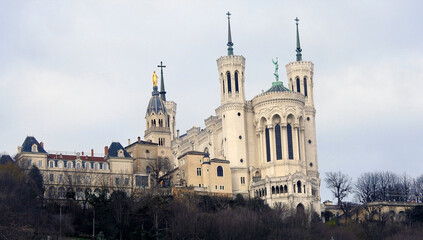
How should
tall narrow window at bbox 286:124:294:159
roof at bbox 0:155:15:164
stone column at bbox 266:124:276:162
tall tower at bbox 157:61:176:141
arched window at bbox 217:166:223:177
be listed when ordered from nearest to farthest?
1. roof at bbox 0:155:15:164
2. arched window at bbox 217:166:223:177
3. tall narrow window at bbox 286:124:294:159
4. stone column at bbox 266:124:276:162
5. tall tower at bbox 157:61:176:141

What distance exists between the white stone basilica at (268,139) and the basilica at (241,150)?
114 millimetres

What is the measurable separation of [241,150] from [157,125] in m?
15.9

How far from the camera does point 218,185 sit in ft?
336

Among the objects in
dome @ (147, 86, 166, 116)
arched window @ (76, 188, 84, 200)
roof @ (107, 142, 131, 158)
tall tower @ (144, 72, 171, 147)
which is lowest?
arched window @ (76, 188, 84, 200)

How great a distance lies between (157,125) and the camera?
11769cm

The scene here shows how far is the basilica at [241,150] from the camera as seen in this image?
9900 cm

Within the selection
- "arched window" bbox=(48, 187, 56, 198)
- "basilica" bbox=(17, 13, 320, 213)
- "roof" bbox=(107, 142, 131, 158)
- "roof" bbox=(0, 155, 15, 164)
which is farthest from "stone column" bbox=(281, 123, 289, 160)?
"roof" bbox=(0, 155, 15, 164)

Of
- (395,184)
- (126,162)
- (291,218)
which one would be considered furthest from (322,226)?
(395,184)

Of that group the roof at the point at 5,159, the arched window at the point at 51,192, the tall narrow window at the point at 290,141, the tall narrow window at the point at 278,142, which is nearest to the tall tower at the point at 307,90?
the tall narrow window at the point at 290,141

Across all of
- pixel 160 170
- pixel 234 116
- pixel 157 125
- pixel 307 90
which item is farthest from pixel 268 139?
pixel 157 125

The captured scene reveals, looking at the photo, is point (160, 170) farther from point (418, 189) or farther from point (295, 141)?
point (418, 189)

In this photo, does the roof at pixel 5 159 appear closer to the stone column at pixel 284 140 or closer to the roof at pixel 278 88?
the stone column at pixel 284 140

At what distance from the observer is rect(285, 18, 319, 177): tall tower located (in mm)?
112438

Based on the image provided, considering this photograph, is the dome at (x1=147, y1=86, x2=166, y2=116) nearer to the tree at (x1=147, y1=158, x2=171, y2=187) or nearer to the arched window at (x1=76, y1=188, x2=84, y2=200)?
the tree at (x1=147, y1=158, x2=171, y2=187)
